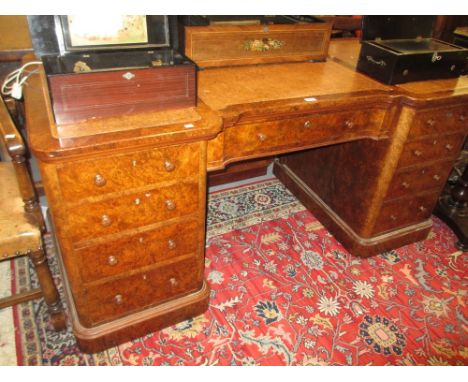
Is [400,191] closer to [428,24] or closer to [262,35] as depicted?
[428,24]

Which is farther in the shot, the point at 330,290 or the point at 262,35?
the point at 330,290

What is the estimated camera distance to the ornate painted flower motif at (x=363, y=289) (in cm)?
212

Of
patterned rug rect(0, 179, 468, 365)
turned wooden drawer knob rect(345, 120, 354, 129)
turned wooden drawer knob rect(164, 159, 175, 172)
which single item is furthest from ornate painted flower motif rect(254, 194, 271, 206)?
turned wooden drawer knob rect(164, 159, 175, 172)

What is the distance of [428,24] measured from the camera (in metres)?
2.03

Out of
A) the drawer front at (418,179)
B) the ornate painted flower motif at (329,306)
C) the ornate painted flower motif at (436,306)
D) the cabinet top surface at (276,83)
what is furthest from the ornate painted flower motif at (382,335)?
the cabinet top surface at (276,83)

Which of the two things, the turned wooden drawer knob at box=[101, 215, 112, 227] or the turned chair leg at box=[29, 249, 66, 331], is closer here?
the turned wooden drawer knob at box=[101, 215, 112, 227]

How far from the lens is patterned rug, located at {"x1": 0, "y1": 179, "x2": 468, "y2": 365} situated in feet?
5.80

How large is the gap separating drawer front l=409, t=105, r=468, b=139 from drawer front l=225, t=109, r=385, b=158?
0.21 meters

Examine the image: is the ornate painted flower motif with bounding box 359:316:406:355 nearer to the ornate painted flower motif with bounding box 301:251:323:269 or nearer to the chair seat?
the ornate painted flower motif with bounding box 301:251:323:269

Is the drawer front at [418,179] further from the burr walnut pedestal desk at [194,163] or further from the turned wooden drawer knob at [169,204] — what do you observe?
the turned wooden drawer knob at [169,204]

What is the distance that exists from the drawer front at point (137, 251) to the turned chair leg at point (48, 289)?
9.1 inches

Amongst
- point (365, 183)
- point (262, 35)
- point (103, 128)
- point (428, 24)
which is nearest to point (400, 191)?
point (365, 183)

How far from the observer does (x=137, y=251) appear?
Answer: 5.02ft

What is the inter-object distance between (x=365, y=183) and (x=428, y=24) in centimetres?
94
